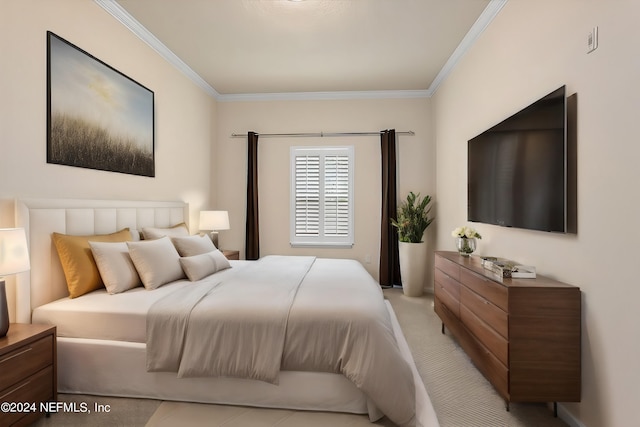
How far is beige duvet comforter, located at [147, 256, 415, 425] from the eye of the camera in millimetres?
1801

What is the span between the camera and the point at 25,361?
1.71 meters

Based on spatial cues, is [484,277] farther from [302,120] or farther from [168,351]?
[302,120]

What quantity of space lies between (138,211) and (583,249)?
350cm

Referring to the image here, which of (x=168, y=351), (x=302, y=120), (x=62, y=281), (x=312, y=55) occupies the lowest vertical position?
(x=168, y=351)

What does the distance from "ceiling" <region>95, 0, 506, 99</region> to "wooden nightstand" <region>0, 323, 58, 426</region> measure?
8.62 feet

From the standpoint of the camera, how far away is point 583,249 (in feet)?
5.86

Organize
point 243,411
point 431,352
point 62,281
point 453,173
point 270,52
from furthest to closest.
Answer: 1. point 453,173
2. point 270,52
3. point 431,352
4. point 62,281
5. point 243,411

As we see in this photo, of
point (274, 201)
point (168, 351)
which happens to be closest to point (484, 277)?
point (168, 351)

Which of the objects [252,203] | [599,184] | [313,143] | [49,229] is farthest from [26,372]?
[313,143]

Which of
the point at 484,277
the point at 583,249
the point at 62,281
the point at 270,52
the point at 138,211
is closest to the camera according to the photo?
the point at 583,249

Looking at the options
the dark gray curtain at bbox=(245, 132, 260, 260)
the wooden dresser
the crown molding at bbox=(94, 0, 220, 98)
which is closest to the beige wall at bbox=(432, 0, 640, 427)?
the wooden dresser

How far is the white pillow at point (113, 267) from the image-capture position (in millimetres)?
2334

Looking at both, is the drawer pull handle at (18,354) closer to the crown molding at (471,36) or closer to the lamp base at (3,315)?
the lamp base at (3,315)

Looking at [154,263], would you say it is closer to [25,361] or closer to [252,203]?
[25,361]
